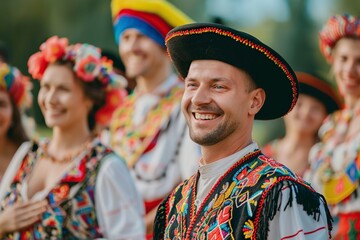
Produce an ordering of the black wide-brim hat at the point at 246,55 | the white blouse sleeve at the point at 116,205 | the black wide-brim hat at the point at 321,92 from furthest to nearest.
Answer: the black wide-brim hat at the point at 321,92 → the white blouse sleeve at the point at 116,205 → the black wide-brim hat at the point at 246,55

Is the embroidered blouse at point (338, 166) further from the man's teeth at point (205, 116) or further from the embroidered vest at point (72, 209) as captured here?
the man's teeth at point (205, 116)

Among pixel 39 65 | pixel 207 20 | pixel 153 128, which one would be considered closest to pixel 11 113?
pixel 39 65

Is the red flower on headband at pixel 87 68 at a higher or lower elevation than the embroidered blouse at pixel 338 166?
higher

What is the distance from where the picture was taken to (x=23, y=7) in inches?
490

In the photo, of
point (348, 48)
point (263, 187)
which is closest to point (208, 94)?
point (263, 187)

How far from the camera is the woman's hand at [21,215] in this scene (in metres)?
4.40

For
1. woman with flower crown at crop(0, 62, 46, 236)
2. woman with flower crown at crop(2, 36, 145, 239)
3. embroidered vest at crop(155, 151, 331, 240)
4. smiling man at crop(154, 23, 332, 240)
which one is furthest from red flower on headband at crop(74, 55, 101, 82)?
embroidered vest at crop(155, 151, 331, 240)

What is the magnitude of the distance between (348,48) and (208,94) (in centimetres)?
276

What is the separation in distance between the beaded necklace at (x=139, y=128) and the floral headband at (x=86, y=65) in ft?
1.94

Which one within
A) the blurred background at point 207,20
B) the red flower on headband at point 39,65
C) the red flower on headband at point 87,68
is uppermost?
the blurred background at point 207,20

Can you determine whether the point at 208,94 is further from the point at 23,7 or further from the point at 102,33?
the point at 23,7

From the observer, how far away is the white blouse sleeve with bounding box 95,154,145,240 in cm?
435

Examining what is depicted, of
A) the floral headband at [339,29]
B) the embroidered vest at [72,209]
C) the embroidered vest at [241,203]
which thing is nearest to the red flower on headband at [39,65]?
the embroidered vest at [72,209]

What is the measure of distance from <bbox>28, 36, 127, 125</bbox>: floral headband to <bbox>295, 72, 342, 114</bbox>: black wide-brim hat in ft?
6.93
